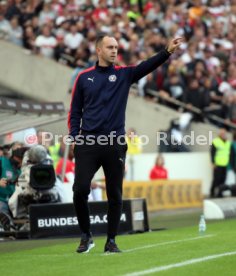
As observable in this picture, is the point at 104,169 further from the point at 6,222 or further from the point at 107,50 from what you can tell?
the point at 6,222

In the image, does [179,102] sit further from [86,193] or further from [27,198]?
[86,193]

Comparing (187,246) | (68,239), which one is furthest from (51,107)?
(187,246)

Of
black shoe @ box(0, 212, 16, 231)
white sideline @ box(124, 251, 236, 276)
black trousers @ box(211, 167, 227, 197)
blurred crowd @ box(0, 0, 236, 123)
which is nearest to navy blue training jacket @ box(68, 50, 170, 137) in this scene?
white sideline @ box(124, 251, 236, 276)

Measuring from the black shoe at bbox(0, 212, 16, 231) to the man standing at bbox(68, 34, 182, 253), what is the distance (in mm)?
4269

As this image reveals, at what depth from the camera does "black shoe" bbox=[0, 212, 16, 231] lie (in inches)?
611

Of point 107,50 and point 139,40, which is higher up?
point 139,40

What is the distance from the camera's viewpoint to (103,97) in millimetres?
11242

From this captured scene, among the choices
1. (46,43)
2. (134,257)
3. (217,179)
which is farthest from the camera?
(46,43)

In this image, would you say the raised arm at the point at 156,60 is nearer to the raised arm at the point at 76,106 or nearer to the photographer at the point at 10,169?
the raised arm at the point at 76,106

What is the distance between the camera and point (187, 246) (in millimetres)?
12266

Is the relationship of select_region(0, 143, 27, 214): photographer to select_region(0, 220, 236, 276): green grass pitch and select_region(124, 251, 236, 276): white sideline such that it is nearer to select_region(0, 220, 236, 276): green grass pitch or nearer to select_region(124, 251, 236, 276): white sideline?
select_region(0, 220, 236, 276): green grass pitch

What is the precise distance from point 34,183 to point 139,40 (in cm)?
1485

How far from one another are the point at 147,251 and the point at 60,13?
1806 centimetres

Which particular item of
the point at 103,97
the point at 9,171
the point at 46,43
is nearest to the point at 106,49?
the point at 103,97
